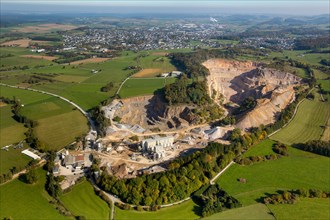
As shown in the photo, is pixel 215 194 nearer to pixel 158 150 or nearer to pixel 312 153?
pixel 158 150

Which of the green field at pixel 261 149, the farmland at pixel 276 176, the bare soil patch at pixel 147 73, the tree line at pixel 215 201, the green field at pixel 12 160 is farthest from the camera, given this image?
the bare soil patch at pixel 147 73

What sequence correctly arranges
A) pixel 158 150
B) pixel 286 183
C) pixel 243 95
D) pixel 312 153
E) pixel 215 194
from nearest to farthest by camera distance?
pixel 215 194 < pixel 286 183 < pixel 158 150 < pixel 312 153 < pixel 243 95

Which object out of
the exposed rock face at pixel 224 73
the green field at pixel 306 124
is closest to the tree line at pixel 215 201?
the green field at pixel 306 124

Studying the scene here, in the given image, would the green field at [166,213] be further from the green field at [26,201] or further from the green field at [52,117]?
the green field at [52,117]

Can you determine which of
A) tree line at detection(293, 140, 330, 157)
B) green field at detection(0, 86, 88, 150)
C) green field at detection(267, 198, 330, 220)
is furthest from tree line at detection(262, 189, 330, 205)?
green field at detection(0, 86, 88, 150)

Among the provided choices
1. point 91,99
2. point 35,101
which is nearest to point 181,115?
point 91,99

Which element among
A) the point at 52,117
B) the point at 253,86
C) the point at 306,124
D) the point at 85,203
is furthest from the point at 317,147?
the point at 52,117

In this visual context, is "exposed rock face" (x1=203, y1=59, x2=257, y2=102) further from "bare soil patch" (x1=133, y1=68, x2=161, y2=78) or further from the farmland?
the farmland

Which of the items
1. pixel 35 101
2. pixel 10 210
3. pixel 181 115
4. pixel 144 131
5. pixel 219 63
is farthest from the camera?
pixel 219 63
